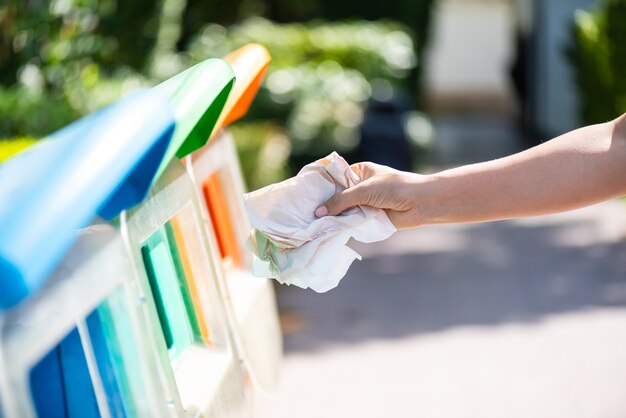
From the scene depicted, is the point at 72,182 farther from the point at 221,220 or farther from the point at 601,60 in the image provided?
the point at 601,60

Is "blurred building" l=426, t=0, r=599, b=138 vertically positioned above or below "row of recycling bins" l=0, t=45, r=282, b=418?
below

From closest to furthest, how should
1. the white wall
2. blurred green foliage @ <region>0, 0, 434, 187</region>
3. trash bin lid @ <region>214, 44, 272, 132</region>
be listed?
trash bin lid @ <region>214, 44, 272, 132</region>, blurred green foliage @ <region>0, 0, 434, 187</region>, the white wall

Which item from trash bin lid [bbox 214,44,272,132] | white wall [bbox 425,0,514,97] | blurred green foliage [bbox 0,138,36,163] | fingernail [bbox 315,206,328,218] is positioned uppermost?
trash bin lid [bbox 214,44,272,132]

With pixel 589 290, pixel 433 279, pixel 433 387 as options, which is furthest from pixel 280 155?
pixel 433 387

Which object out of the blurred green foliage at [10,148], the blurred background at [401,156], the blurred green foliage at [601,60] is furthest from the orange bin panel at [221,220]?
the blurred green foliage at [601,60]

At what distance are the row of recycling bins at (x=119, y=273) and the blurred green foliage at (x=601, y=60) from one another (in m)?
8.02

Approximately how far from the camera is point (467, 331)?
6.32 metres

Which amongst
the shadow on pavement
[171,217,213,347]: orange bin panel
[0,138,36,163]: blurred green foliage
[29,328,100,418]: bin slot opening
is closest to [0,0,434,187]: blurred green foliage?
the shadow on pavement

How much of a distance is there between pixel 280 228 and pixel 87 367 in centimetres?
74

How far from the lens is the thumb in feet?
8.35

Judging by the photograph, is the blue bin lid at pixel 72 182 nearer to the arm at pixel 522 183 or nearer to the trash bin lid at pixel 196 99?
the trash bin lid at pixel 196 99

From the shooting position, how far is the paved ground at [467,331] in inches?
201

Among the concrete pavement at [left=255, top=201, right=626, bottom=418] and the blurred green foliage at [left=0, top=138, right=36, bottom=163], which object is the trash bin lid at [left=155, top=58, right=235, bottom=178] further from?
the concrete pavement at [left=255, top=201, right=626, bottom=418]

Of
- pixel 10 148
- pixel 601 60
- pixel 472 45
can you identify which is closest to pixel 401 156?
pixel 601 60
